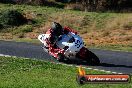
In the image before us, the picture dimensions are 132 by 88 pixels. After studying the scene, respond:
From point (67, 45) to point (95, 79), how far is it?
12250mm

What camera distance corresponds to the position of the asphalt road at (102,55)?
18.8 metres

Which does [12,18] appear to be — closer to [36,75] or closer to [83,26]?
[83,26]

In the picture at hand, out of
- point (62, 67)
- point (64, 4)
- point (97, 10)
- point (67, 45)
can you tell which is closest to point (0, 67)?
point (62, 67)

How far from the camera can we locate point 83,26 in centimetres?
3875

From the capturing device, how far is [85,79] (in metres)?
7.70

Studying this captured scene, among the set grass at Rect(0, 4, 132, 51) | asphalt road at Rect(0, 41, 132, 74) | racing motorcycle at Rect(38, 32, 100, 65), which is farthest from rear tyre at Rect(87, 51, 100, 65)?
grass at Rect(0, 4, 132, 51)

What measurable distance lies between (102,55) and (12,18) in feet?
60.3

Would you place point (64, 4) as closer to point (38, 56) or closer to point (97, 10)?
point (97, 10)

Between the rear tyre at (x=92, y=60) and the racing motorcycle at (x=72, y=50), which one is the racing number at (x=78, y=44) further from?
the rear tyre at (x=92, y=60)

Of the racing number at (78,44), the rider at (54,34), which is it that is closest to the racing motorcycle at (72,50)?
the racing number at (78,44)

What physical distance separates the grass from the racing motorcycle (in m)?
11.1

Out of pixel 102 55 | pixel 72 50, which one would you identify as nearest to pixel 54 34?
pixel 72 50

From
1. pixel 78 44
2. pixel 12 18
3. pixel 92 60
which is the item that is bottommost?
pixel 12 18

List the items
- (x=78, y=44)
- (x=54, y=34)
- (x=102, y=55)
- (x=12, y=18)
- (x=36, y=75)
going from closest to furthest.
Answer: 1. (x=36, y=75)
2. (x=78, y=44)
3. (x=54, y=34)
4. (x=102, y=55)
5. (x=12, y=18)
